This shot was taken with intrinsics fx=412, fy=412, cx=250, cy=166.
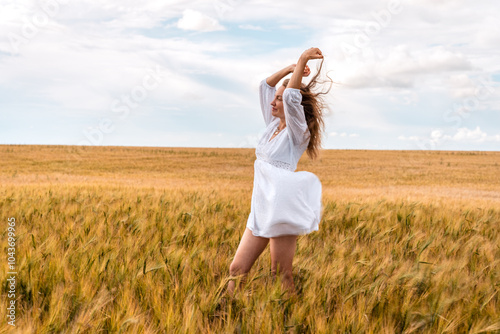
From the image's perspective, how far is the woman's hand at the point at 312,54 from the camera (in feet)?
8.78

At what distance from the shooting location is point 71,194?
7.34 m

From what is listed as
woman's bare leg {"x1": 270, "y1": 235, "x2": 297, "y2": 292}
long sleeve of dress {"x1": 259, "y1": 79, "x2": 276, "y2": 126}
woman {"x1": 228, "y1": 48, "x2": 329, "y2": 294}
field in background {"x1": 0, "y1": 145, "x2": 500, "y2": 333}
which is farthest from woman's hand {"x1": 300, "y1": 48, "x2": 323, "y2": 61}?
field in background {"x1": 0, "y1": 145, "x2": 500, "y2": 333}

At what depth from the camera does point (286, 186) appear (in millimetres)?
2697

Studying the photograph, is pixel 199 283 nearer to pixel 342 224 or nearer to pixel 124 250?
pixel 124 250

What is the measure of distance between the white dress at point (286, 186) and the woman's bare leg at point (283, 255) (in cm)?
9

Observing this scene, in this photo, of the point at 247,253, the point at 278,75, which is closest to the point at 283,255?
the point at 247,253

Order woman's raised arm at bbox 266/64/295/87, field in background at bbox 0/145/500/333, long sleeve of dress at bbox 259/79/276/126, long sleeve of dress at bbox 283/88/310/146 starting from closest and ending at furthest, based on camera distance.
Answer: field in background at bbox 0/145/500/333, long sleeve of dress at bbox 283/88/310/146, woman's raised arm at bbox 266/64/295/87, long sleeve of dress at bbox 259/79/276/126

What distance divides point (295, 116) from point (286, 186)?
0.46 metres

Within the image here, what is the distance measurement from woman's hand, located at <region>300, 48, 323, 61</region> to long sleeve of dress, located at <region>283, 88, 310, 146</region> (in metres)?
0.23

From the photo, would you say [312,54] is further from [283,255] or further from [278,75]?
[283,255]

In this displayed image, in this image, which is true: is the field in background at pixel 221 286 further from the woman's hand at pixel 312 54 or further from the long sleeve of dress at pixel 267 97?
the woman's hand at pixel 312 54

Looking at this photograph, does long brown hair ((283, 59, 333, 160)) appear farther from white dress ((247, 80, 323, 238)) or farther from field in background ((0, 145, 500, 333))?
field in background ((0, 145, 500, 333))

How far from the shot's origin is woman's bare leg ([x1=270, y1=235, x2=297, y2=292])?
2.78 metres

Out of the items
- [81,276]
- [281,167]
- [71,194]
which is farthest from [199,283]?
[71,194]
